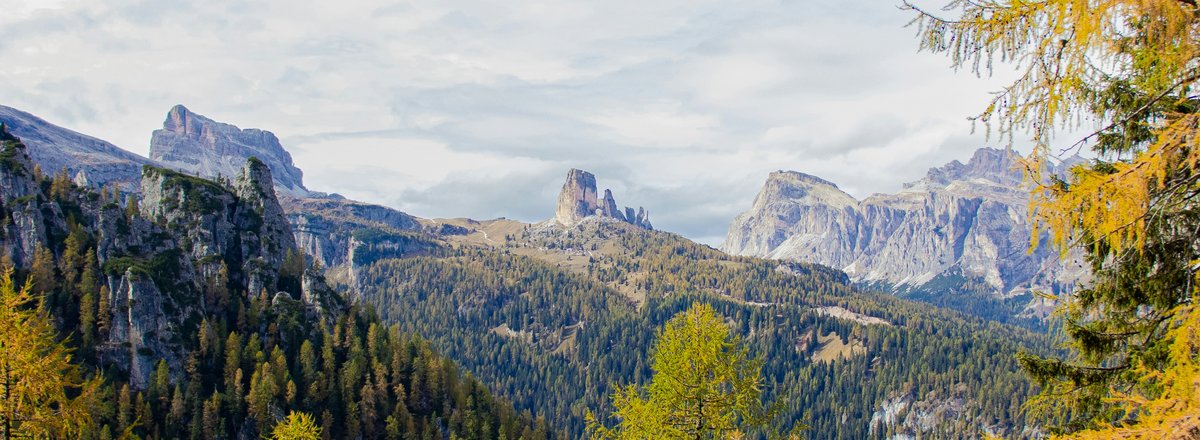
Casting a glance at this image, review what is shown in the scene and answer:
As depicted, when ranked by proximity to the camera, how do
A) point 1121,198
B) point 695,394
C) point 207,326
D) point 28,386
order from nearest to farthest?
1. point 1121,198
2. point 28,386
3. point 695,394
4. point 207,326

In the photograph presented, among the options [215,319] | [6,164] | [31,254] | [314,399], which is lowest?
[314,399]

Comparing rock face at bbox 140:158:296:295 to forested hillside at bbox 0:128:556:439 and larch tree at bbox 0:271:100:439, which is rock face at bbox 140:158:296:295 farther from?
larch tree at bbox 0:271:100:439

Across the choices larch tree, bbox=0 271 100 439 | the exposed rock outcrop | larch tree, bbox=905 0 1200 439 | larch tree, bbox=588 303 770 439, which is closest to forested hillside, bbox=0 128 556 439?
the exposed rock outcrop

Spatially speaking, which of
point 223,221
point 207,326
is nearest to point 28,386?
point 207,326

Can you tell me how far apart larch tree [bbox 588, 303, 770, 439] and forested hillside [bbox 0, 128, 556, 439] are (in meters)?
102

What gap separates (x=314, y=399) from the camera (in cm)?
13275

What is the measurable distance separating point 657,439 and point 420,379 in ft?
448

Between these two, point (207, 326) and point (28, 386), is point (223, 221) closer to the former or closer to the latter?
point (207, 326)

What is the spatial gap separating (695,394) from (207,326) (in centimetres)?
12941

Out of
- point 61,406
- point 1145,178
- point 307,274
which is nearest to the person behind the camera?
point 1145,178

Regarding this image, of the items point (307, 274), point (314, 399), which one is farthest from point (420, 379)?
point (307, 274)

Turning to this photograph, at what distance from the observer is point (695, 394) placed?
83.4ft

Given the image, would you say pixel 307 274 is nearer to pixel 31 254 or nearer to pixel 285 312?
pixel 285 312

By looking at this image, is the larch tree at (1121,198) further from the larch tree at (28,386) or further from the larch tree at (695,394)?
the larch tree at (28,386)
